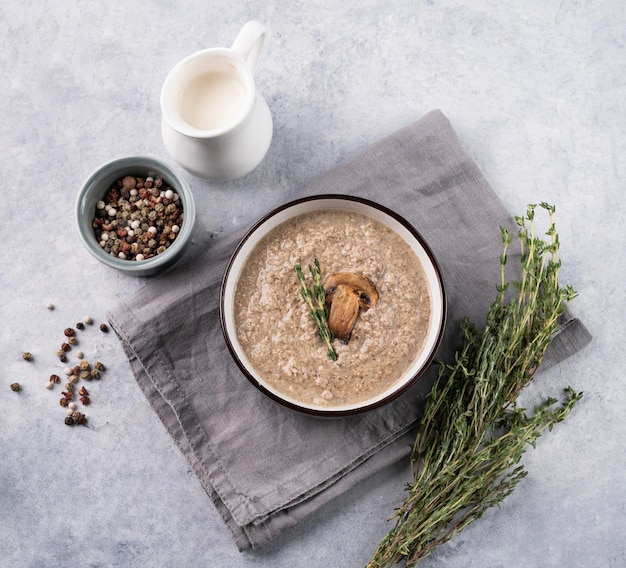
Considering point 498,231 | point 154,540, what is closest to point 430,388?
point 498,231

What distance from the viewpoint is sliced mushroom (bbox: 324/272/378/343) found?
2305 millimetres

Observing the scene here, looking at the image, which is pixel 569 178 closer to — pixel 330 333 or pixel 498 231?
pixel 498 231

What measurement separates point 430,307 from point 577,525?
1225mm

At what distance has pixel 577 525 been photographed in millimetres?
2756

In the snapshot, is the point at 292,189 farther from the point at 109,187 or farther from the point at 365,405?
the point at 365,405

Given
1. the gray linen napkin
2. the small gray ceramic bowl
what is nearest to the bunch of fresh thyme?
the gray linen napkin

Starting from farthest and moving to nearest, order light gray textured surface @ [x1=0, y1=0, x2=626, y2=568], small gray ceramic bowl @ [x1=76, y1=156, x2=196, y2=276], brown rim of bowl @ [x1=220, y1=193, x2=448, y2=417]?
light gray textured surface @ [x1=0, y1=0, x2=626, y2=568]
small gray ceramic bowl @ [x1=76, y1=156, x2=196, y2=276]
brown rim of bowl @ [x1=220, y1=193, x2=448, y2=417]

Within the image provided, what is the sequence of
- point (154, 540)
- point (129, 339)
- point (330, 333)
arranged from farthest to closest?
point (154, 540)
point (129, 339)
point (330, 333)

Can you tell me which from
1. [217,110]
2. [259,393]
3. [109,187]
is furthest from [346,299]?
[109,187]

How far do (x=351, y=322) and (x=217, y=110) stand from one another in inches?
37.2

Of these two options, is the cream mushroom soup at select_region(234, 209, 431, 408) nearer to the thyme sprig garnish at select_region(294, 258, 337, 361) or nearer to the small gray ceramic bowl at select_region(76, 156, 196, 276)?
the thyme sprig garnish at select_region(294, 258, 337, 361)

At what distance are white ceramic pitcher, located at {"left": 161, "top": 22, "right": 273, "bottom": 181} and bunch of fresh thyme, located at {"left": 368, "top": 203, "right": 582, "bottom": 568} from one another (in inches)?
40.5

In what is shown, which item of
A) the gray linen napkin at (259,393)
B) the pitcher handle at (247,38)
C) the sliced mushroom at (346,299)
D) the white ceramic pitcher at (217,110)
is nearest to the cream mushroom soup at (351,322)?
the sliced mushroom at (346,299)

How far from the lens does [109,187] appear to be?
2.64 m
